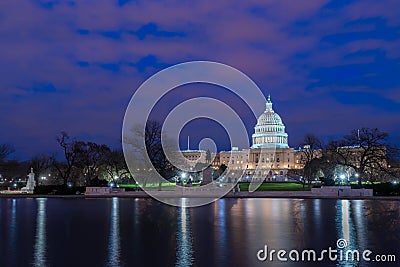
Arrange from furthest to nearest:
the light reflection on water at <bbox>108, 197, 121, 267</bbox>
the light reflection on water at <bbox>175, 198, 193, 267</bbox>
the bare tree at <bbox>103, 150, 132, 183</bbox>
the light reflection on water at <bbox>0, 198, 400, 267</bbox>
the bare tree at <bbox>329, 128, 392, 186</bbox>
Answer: the bare tree at <bbox>103, 150, 132, 183</bbox>
the bare tree at <bbox>329, 128, 392, 186</bbox>
the light reflection on water at <bbox>0, 198, 400, 267</bbox>
the light reflection on water at <bbox>108, 197, 121, 267</bbox>
the light reflection on water at <bbox>175, 198, 193, 267</bbox>

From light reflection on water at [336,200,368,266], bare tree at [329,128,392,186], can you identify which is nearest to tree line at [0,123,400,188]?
bare tree at [329,128,392,186]

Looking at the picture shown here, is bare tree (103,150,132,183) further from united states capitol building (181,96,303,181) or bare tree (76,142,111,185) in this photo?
united states capitol building (181,96,303,181)

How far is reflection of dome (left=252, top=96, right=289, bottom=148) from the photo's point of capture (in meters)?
176

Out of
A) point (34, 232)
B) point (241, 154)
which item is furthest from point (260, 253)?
point (241, 154)

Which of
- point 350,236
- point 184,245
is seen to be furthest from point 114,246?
point 350,236

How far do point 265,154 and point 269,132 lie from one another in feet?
38.8

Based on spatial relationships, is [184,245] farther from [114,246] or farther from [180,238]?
[114,246]

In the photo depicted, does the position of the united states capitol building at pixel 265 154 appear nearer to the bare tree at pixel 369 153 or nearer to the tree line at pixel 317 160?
the tree line at pixel 317 160

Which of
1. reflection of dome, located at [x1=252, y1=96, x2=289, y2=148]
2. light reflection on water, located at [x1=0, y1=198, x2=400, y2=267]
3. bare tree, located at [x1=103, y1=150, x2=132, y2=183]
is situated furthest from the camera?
reflection of dome, located at [x1=252, y1=96, x2=289, y2=148]

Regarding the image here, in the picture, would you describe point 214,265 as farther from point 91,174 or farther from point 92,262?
point 91,174

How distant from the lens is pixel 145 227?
21391 mm

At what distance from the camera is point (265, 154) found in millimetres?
169500

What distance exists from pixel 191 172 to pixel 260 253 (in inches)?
3730

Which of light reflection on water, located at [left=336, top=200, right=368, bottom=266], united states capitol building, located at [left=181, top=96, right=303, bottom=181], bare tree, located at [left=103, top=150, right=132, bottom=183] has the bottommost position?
light reflection on water, located at [left=336, top=200, right=368, bottom=266]
